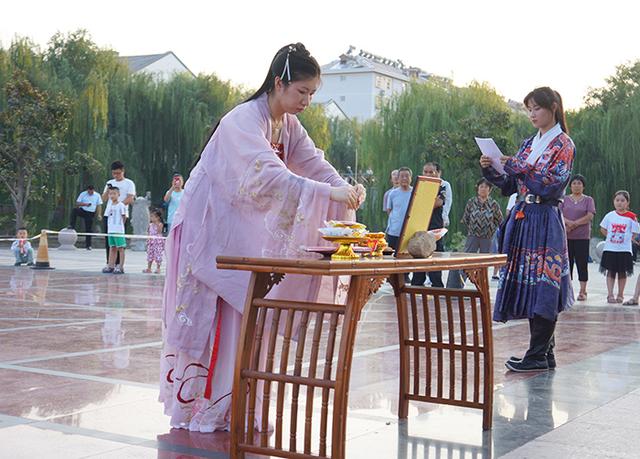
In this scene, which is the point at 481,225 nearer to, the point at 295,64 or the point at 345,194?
the point at 295,64

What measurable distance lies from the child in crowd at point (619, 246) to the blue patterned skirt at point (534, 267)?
5.41 m

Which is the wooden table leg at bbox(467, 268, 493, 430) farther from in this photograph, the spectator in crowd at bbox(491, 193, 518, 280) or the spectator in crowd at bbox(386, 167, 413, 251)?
the spectator in crowd at bbox(386, 167, 413, 251)

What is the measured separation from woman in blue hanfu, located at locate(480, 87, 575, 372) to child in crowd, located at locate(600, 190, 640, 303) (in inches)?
213

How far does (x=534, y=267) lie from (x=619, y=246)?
18.6 feet

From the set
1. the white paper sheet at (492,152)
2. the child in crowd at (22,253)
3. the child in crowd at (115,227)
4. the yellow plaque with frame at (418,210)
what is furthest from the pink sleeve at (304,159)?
the child in crowd at (22,253)

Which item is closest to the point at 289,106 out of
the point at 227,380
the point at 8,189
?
the point at 227,380

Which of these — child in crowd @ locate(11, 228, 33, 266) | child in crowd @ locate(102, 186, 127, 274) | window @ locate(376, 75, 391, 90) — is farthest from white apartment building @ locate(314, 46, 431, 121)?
child in crowd @ locate(102, 186, 127, 274)

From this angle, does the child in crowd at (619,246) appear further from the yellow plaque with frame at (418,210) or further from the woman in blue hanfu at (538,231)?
the yellow plaque with frame at (418,210)

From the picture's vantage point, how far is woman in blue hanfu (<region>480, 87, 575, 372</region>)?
18.9 feet

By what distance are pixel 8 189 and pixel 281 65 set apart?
20131 mm

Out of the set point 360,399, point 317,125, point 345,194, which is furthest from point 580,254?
point 317,125

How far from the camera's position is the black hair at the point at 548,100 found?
5785 mm

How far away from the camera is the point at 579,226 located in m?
11.1

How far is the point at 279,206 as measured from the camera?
365 cm
